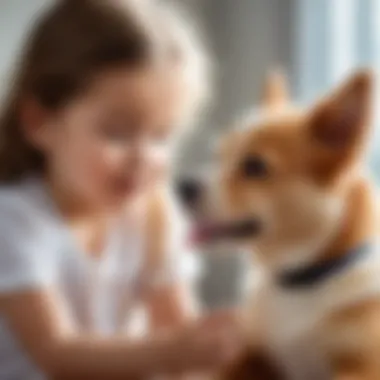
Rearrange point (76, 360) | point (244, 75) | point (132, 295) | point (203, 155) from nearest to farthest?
point (76, 360), point (132, 295), point (203, 155), point (244, 75)

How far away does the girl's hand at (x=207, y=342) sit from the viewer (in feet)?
2.25

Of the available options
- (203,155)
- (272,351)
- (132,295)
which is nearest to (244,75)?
(203,155)

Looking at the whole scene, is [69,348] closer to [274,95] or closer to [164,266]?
[164,266]

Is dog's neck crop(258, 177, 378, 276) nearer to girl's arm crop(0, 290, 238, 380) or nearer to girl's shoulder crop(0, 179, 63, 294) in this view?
girl's arm crop(0, 290, 238, 380)

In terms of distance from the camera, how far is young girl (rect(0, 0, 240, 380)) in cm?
72

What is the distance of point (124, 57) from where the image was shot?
2.48ft

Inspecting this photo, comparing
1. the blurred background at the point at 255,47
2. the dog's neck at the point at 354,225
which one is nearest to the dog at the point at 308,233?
the dog's neck at the point at 354,225

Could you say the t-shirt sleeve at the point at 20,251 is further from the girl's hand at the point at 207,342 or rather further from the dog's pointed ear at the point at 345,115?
the dog's pointed ear at the point at 345,115

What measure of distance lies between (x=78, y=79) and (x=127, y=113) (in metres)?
0.05

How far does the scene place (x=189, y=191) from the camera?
0.80m

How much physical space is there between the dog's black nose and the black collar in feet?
0.37

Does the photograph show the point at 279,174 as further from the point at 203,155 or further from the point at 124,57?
the point at 203,155

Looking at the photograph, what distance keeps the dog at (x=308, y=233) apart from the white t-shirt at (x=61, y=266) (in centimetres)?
13

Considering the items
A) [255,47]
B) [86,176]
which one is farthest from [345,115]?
[255,47]
